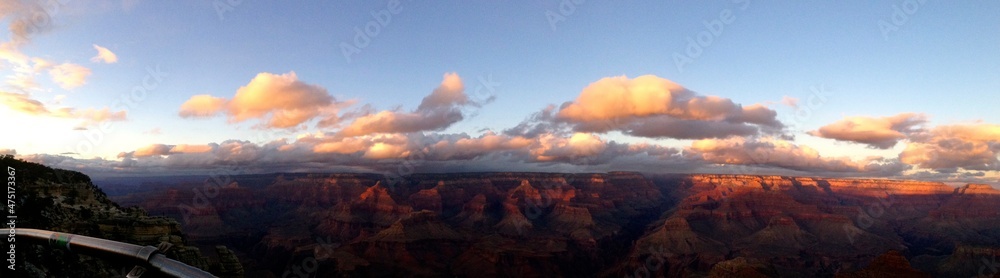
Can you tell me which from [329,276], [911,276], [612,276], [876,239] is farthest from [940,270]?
[329,276]

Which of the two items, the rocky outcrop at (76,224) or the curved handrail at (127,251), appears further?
the rocky outcrop at (76,224)

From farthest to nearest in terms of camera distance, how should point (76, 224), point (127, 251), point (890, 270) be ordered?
point (890, 270), point (76, 224), point (127, 251)

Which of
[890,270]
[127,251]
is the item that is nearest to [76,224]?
[127,251]

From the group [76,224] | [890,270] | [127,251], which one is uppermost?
[127,251]

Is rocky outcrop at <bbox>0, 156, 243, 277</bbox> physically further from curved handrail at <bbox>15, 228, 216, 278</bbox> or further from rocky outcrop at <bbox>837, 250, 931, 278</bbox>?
rocky outcrop at <bbox>837, 250, 931, 278</bbox>

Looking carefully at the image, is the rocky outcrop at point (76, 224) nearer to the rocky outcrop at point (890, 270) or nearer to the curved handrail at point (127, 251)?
the curved handrail at point (127, 251)

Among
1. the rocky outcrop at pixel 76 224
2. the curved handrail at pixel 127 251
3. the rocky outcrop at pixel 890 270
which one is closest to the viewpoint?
the curved handrail at pixel 127 251

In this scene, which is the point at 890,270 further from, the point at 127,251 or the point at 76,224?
the point at 76,224

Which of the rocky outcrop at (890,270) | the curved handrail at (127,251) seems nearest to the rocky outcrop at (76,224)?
the curved handrail at (127,251)

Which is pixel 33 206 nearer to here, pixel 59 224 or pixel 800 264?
pixel 59 224
